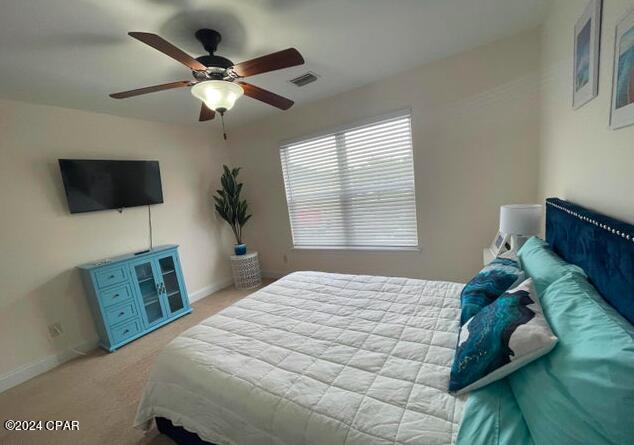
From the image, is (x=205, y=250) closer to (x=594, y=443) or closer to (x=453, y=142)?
(x=453, y=142)

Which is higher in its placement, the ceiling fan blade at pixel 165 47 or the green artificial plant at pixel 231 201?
the ceiling fan blade at pixel 165 47

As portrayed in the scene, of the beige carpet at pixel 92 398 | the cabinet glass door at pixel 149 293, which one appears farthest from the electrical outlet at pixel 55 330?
the cabinet glass door at pixel 149 293

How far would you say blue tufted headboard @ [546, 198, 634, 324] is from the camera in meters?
0.83

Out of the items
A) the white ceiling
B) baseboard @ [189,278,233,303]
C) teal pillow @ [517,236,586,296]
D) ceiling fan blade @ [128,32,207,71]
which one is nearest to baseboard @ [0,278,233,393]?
baseboard @ [189,278,233,303]

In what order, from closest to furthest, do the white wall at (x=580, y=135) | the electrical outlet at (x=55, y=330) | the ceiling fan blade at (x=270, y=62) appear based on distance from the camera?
the white wall at (x=580, y=135), the ceiling fan blade at (x=270, y=62), the electrical outlet at (x=55, y=330)

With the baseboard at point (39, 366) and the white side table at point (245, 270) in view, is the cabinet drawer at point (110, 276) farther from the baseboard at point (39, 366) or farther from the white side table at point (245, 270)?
the white side table at point (245, 270)

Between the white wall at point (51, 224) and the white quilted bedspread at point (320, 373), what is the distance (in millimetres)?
1839

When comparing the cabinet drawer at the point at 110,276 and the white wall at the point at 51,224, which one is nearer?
the white wall at the point at 51,224

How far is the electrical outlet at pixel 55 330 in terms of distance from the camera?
247 cm

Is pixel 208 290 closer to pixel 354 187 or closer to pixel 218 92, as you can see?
pixel 354 187

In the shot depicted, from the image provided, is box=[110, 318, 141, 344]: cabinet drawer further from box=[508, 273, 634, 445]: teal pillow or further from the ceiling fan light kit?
box=[508, 273, 634, 445]: teal pillow

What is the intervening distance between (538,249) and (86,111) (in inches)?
163

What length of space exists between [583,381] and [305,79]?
109 inches

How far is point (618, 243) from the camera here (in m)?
0.88
